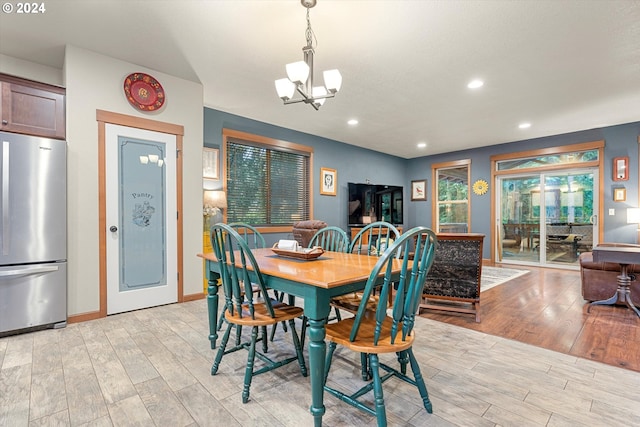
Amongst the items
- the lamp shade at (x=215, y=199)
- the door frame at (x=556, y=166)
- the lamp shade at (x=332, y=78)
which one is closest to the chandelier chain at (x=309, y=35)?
the lamp shade at (x=332, y=78)

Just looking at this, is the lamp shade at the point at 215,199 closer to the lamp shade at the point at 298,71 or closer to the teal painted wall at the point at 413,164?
the teal painted wall at the point at 413,164

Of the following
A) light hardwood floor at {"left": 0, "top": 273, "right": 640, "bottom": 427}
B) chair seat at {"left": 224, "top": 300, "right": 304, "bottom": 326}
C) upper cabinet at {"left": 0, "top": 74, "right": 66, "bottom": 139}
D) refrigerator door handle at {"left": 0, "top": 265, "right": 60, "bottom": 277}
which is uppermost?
upper cabinet at {"left": 0, "top": 74, "right": 66, "bottom": 139}

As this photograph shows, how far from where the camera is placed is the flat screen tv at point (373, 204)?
656 centimetres

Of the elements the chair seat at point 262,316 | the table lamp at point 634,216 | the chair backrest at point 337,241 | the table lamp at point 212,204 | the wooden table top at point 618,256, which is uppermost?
A: the table lamp at point 212,204

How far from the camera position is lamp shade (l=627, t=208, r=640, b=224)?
4.93 m

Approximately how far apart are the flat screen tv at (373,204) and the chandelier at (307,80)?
13.4ft

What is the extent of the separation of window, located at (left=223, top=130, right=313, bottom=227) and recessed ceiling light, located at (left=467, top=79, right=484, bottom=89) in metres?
3.02

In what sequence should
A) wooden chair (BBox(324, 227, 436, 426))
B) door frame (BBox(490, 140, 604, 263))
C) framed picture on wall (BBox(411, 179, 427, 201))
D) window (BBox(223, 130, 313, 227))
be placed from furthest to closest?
framed picture on wall (BBox(411, 179, 427, 201))
door frame (BBox(490, 140, 604, 263))
window (BBox(223, 130, 313, 227))
wooden chair (BBox(324, 227, 436, 426))

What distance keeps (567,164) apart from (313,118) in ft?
16.2

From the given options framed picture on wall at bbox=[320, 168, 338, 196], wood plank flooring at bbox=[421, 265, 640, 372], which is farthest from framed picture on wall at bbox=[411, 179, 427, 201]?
wood plank flooring at bbox=[421, 265, 640, 372]

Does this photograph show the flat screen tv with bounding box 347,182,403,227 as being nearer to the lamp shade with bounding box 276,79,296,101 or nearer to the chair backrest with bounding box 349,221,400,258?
the chair backrest with bounding box 349,221,400,258

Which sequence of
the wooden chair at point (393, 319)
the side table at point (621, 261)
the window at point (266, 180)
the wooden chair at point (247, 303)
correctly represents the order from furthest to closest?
the window at point (266, 180)
the side table at point (621, 261)
the wooden chair at point (247, 303)
the wooden chair at point (393, 319)

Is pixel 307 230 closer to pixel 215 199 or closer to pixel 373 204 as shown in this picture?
pixel 215 199

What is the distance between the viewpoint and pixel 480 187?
692cm
